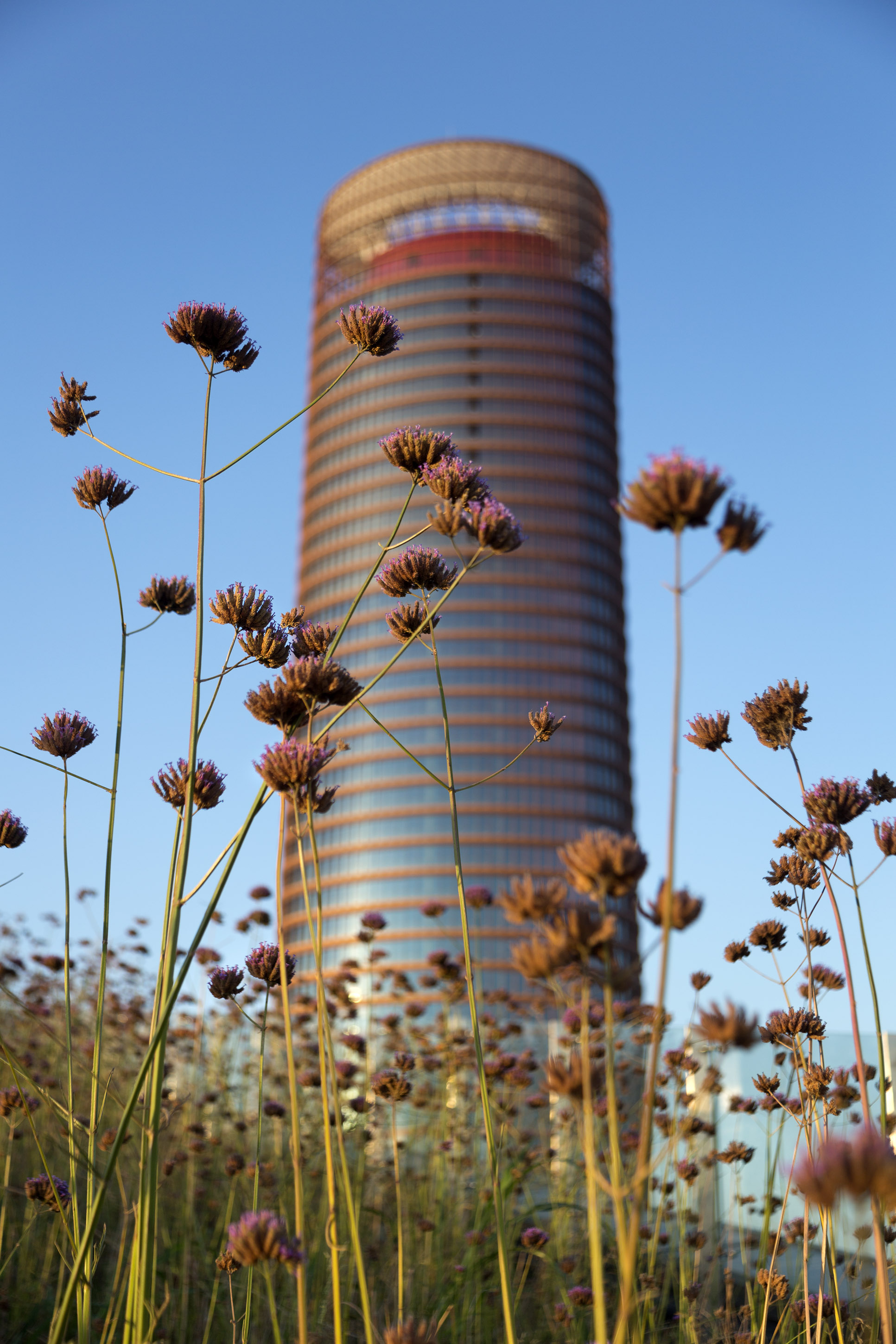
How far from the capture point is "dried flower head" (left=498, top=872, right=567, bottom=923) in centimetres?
129

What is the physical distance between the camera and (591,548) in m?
75.8

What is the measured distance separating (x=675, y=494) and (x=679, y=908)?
548 millimetres

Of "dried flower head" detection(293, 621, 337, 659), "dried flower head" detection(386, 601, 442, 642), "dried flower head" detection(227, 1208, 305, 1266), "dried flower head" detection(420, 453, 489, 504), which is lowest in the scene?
"dried flower head" detection(227, 1208, 305, 1266)

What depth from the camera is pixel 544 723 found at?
7.95 ft

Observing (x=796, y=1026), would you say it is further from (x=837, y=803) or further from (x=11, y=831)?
(x=11, y=831)

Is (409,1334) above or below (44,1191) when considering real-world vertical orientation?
below

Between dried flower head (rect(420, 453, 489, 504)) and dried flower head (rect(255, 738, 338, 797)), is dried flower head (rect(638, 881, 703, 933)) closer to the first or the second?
dried flower head (rect(255, 738, 338, 797))

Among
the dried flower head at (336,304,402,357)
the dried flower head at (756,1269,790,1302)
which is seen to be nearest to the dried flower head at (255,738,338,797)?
the dried flower head at (336,304,402,357)

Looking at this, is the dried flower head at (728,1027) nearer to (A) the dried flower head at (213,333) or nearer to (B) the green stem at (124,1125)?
(B) the green stem at (124,1125)

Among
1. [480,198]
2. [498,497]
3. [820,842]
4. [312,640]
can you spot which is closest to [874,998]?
[820,842]

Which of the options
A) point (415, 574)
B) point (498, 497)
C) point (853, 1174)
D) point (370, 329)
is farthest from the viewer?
point (498, 497)

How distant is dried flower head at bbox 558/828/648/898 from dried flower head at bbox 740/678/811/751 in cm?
127

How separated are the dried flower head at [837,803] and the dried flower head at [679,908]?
1079mm

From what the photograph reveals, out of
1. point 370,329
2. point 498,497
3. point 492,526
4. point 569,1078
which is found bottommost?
point 569,1078
